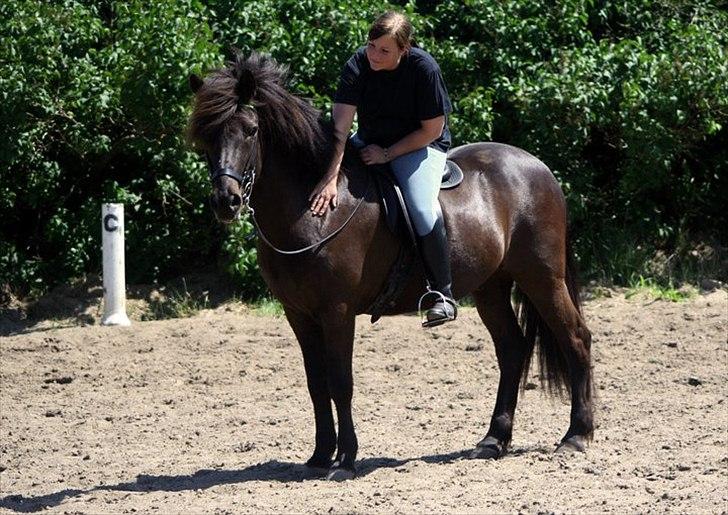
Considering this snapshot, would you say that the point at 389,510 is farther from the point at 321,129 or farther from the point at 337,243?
the point at 321,129

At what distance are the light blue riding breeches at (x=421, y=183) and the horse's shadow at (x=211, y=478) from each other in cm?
135

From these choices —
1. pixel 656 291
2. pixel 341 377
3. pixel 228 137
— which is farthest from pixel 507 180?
pixel 656 291

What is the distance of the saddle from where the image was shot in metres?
6.58

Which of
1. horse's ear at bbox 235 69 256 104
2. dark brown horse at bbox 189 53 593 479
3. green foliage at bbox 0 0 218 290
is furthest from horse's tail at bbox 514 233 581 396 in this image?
green foliage at bbox 0 0 218 290

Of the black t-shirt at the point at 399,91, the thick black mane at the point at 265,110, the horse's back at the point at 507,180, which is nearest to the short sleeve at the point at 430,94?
the black t-shirt at the point at 399,91

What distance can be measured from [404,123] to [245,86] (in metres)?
0.95

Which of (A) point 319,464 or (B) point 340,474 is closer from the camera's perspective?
(B) point 340,474

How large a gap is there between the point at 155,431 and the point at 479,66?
18.1 ft

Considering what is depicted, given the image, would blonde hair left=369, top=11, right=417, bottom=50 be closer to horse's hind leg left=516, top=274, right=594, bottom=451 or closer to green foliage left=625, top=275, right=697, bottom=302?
horse's hind leg left=516, top=274, right=594, bottom=451

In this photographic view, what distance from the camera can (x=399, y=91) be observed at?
6.53 meters

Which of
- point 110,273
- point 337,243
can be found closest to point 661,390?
point 337,243

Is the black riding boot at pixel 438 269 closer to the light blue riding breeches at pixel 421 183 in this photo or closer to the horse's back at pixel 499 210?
the light blue riding breeches at pixel 421 183

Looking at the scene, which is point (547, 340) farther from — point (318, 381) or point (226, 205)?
point (226, 205)

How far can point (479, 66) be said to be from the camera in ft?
38.8
